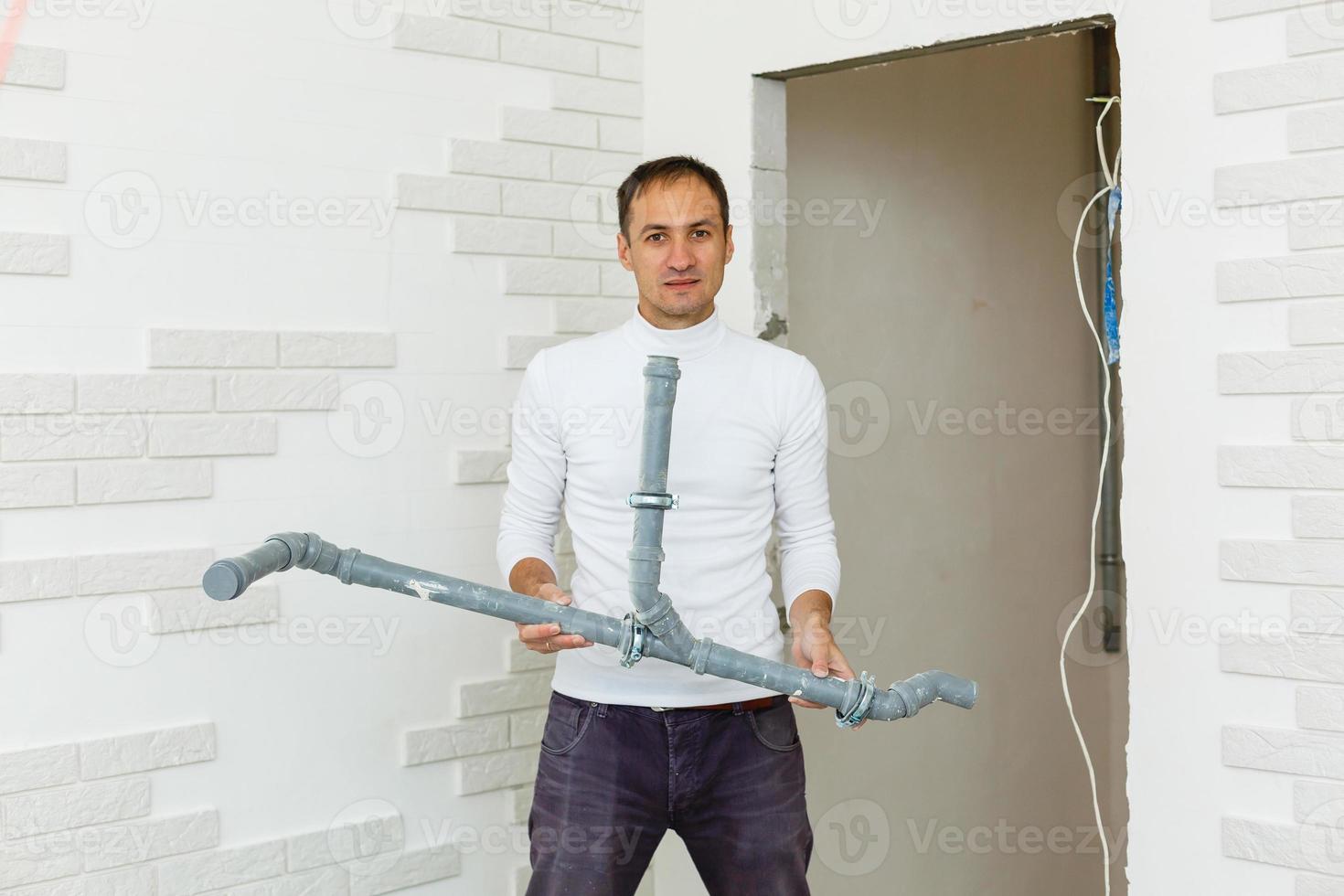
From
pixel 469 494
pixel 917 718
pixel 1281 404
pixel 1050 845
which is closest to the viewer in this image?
pixel 1281 404

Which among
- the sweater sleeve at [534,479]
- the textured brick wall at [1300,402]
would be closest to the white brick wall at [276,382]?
the sweater sleeve at [534,479]

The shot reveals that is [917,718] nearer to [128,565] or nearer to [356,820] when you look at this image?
[356,820]

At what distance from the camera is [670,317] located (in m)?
1.90

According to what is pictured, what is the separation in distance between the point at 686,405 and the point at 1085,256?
2.22 metres

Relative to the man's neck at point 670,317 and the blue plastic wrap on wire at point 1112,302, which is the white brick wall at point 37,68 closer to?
the man's neck at point 670,317

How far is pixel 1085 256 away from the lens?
376 cm

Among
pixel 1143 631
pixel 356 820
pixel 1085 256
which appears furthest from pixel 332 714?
pixel 1085 256

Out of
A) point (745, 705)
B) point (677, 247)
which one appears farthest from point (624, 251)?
point (745, 705)

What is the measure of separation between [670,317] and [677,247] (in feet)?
0.34

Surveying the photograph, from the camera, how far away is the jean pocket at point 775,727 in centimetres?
186

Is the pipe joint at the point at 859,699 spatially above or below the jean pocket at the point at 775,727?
above

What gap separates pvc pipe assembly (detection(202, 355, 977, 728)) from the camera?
149 centimetres

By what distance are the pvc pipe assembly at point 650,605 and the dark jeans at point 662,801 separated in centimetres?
27

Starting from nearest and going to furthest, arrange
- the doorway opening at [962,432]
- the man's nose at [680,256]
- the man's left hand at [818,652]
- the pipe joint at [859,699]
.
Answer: the pipe joint at [859,699], the man's left hand at [818,652], the man's nose at [680,256], the doorway opening at [962,432]
